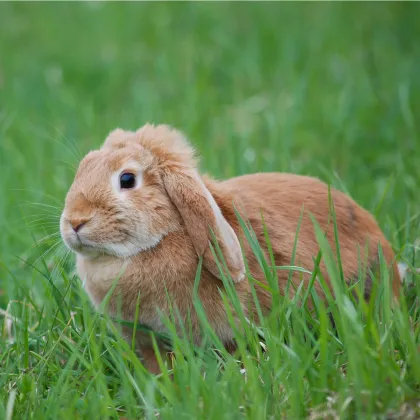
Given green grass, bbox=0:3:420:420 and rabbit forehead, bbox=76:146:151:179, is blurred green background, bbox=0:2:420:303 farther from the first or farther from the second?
rabbit forehead, bbox=76:146:151:179

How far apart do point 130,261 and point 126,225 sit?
0.40 feet

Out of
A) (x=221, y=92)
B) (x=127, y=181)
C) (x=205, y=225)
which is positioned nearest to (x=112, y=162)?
(x=127, y=181)

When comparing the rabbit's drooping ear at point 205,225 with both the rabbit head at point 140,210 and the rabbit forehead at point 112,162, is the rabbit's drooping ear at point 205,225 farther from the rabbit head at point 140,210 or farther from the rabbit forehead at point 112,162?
the rabbit forehead at point 112,162

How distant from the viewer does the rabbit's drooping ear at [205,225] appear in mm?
2723

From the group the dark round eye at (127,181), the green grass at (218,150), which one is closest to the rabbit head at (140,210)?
the dark round eye at (127,181)

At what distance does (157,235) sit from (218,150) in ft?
7.40

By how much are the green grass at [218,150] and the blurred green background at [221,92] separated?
2 cm

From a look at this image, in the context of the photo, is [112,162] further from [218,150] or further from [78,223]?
[218,150]

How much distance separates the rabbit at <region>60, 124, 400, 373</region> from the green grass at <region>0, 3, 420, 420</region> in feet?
0.38

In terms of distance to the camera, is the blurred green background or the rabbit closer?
the rabbit

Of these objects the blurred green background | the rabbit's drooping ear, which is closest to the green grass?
the blurred green background

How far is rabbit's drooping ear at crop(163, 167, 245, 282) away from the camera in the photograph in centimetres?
272

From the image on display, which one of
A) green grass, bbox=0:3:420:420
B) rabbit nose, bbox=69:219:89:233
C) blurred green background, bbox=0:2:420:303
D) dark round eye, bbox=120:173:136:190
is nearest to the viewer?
green grass, bbox=0:3:420:420

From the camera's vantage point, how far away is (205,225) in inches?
107
